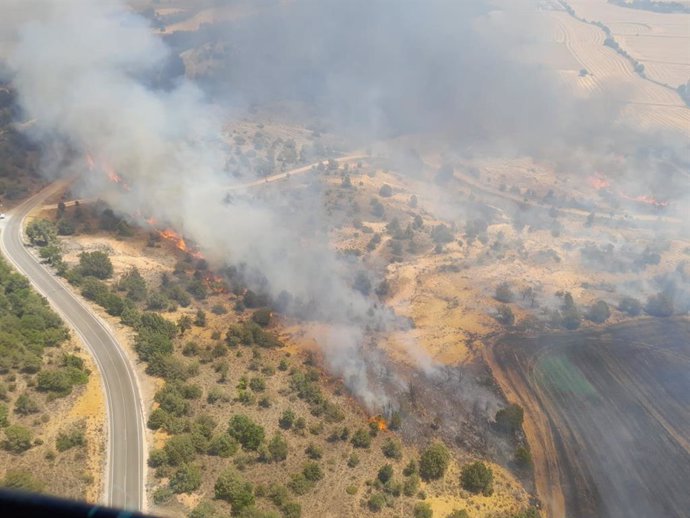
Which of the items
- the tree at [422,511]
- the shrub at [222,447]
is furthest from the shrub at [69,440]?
the tree at [422,511]

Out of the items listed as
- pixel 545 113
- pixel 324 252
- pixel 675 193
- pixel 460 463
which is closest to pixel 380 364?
pixel 460 463

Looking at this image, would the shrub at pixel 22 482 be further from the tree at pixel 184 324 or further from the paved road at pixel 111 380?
the tree at pixel 184 324

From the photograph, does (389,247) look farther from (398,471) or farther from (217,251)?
(398,471)

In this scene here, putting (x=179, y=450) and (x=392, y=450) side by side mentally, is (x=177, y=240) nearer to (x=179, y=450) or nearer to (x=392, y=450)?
(x=179, y=450)

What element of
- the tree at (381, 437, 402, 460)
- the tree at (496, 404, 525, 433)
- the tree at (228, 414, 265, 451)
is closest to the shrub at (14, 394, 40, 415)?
the tree at (228, 414, 265, 451)

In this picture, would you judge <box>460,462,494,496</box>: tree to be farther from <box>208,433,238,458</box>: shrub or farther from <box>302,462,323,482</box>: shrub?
<box>208,433,238,458</box>: shrub
